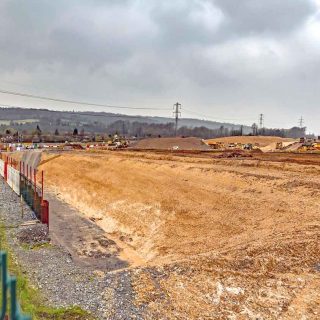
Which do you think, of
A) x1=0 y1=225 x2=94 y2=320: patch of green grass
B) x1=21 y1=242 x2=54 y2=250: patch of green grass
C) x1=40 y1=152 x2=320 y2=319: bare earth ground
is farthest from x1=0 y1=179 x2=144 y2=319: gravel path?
Answer: x1=40 y1=152 x2=320 y2=319: bare earth ground

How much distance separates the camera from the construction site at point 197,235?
11.9m

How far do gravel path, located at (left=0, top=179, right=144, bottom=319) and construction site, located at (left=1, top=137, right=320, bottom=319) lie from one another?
94mm

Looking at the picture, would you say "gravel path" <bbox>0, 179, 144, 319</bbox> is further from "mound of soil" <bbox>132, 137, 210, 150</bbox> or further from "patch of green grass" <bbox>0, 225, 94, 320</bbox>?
"mound of soil" <bbox>132, 137, 210, 150</bbox>

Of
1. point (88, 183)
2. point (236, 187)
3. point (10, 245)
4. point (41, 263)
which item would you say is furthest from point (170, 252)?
point (88, 183)

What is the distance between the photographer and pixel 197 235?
21.3 m

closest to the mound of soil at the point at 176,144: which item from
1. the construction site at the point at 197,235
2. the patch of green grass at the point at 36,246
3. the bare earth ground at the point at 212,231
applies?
the bare earth ground at the point at 212,231

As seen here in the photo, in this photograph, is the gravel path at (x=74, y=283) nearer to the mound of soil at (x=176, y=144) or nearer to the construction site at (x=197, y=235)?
the construction site at (x=197, y=235)

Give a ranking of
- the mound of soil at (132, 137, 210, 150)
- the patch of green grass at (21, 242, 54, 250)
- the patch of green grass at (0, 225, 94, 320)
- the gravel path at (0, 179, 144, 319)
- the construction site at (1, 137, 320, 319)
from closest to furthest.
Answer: the patch of green grass at (0, 225, 94, 320) → the gravel path at (0, 179, 144, 319) → the construction site at (1, 137, 320, 319) → the patch of green grass at (21, 242, 54, 250) → the mound of soil at (132, 137, 210, 150)

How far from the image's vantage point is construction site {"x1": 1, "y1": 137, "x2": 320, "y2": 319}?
39.1ft

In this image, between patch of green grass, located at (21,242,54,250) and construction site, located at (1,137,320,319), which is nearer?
construction site, located at (1,137,320,319)

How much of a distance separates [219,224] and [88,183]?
2022 centimetres

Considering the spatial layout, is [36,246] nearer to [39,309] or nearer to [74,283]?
[74,283]

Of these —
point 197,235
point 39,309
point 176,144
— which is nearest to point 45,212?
point 197,235

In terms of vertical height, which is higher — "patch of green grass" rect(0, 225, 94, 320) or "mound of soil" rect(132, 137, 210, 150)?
"mound of soil" rect(132, 137, 210, 150)
